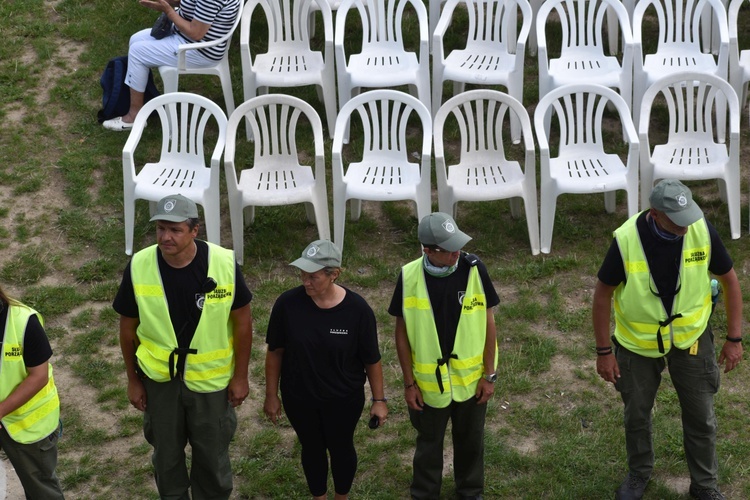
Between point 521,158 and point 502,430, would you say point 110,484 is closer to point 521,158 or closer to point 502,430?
point 502,430

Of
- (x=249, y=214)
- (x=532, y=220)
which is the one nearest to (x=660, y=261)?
(x=532, y=220)

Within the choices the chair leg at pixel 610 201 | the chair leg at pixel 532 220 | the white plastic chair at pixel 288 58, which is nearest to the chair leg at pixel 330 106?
the white plastic chair at pixel 288 58

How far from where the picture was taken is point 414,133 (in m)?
9.45

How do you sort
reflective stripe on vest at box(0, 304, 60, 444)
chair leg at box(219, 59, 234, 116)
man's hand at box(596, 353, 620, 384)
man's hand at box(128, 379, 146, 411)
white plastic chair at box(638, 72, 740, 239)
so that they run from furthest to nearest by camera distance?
chair leg at box(219, 59, 234, 116) < white plastic chair at box(638, 72, 740, 239) < man's hand at box(596, 353, 620, 384) < man's hand at box(128, 379, 146, 411) < reflective stripe on vest at box(0, 304, 60, 444)

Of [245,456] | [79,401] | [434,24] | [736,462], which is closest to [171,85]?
[434,24]

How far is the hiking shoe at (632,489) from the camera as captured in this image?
565cm

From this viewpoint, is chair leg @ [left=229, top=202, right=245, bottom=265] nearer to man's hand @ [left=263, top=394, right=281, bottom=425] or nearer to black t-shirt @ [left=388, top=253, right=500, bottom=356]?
man's hand @ [left=263, top=394, right=281, bottom=425]

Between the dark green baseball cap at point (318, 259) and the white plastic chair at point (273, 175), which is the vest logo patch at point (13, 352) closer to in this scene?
the dark green baseball cap at point (318, 259)

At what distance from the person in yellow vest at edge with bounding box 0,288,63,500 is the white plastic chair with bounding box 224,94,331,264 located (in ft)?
9.48

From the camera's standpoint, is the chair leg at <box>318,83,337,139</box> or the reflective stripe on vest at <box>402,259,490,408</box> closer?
the reflective stripe on vest at <box>402,259,490,408</box>

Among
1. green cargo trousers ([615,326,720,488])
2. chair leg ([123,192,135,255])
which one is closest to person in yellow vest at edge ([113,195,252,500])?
green cargo trousers ([615,326,720,488])

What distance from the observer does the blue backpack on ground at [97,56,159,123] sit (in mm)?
9461

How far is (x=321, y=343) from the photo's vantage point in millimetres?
5074

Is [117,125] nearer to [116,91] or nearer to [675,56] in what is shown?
[116,91]
